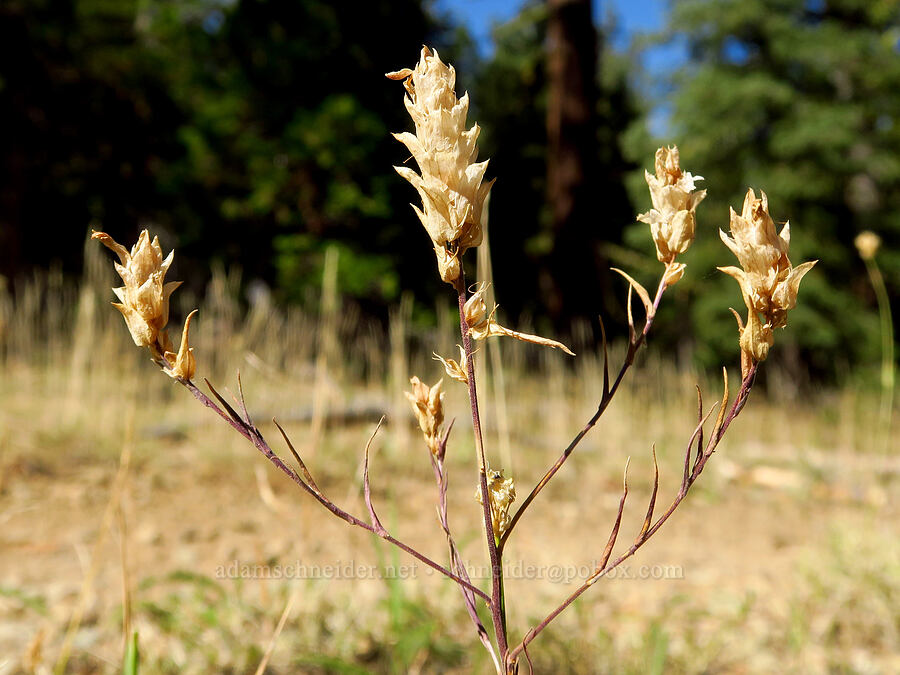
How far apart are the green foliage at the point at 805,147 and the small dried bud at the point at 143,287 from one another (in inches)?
338

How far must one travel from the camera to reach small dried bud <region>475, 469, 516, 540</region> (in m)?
0.46

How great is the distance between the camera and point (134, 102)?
24.5 ft

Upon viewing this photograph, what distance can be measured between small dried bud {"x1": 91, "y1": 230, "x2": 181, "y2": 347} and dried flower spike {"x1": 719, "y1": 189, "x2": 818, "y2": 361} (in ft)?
1.17

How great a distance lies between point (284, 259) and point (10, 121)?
3.04 metres

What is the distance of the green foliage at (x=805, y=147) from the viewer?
8.44 meters

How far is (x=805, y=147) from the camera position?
8477mm

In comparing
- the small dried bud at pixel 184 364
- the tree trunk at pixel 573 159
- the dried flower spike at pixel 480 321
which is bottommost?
the small dried bud at pixel 184 364

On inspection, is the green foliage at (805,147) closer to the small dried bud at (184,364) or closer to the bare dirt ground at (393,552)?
the bare dirt ground at (393,552)

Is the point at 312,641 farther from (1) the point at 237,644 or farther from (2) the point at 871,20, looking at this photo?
(2) the point at 871,20

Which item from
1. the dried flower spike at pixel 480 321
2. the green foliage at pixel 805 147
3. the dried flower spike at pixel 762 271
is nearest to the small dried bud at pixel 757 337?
the dried flower spike at pixel 762 271

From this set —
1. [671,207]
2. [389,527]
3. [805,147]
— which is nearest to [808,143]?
[805,147]

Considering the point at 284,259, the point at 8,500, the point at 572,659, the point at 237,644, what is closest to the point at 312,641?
the point at 237,644

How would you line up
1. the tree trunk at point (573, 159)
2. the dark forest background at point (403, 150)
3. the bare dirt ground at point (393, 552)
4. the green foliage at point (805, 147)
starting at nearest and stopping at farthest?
the bare dirt ground at point (393, 552) → the tree trunk at point (573, 159) → the dark forest background at point (403, 150) → the green foliage at point (805, 147)

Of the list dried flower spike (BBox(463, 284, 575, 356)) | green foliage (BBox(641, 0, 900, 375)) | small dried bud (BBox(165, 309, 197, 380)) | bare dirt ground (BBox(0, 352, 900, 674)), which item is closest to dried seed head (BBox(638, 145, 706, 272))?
dried flower spike (BBox(463, 284, 575, 356))
